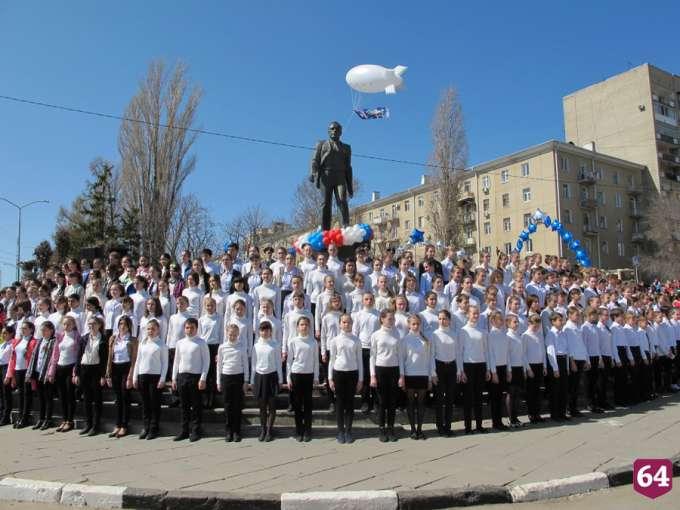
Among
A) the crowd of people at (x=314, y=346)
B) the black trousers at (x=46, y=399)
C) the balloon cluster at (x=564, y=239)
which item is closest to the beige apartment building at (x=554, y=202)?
the balloon cluster at (x=564, y=239)

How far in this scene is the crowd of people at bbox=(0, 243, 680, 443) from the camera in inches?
291

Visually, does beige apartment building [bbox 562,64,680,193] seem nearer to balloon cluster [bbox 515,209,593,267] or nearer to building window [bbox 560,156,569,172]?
building window [bbox 560,156,569,172]

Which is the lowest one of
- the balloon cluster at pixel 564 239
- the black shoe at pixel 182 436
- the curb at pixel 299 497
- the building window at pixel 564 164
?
the curb at pixel 299 497

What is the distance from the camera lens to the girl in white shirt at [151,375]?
757 cm

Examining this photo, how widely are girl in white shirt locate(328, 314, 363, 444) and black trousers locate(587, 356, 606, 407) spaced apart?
476 cm

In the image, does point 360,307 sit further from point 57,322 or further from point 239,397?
point 57,322

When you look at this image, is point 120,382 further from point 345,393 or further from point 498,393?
point 498,393

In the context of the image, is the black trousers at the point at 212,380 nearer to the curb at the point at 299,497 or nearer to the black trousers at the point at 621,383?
the curb at the point at 299,497

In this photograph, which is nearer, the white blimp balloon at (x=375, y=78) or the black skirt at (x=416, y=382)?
the black skirt at (x=416, y=382)

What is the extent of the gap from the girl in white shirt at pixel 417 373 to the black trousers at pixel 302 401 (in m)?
1.37

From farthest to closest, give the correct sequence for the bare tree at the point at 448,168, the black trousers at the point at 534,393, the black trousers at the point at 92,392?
the bare tree at the point at 448,168 → the black trousers at the point at 534,393 → the black trousers at the point at 92,392

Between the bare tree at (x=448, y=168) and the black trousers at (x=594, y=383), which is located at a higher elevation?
the bare tree at (x=448, y=168)

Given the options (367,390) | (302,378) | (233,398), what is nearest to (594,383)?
(367,390)

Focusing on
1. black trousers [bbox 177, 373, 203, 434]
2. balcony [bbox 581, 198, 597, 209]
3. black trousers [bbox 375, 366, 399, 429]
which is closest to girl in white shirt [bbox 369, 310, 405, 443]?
black trousers [bbox 375, 366, 399, 429]
